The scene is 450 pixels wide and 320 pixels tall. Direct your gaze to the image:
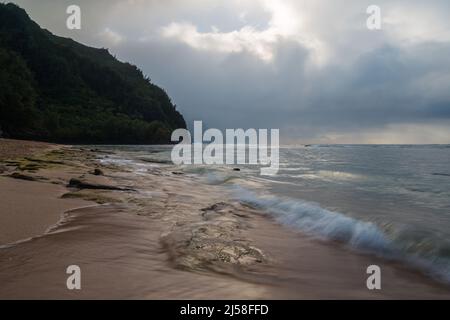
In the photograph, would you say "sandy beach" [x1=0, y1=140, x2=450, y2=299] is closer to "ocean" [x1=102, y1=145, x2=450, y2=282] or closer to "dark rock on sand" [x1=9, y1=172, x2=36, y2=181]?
"ocean" [x1=102, y1=145, x2=450, y2=282]

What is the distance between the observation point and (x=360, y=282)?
4859mm

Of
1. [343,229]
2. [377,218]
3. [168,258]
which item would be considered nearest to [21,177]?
[168,258]

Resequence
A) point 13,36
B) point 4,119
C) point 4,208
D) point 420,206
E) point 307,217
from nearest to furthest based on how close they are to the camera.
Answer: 1. point 4,208
2. point 307,217
3. point 420,206
4. point 4,119
5. point 13,36

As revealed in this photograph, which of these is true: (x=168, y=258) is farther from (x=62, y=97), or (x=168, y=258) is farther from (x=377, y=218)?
(x=62, y=97)

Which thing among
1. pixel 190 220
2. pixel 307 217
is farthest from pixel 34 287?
pixel 307 217

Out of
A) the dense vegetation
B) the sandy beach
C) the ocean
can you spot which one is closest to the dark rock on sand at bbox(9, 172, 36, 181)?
the sandy beach

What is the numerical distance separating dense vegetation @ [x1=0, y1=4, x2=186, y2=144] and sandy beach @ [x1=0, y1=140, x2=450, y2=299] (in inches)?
A: 3330

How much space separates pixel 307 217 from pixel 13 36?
16304 centimetres

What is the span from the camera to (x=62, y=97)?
144 metres

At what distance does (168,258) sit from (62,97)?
509 ft

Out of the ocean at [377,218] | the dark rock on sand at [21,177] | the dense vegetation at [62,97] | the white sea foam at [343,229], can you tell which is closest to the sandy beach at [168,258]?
the white sea foam at [343,229]

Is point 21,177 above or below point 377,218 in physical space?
above

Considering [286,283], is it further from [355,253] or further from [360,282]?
[355,253]

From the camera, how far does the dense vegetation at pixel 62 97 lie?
85.3 meters
